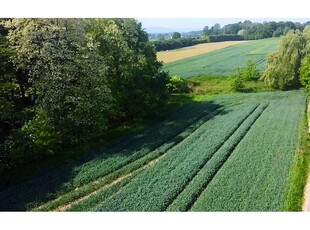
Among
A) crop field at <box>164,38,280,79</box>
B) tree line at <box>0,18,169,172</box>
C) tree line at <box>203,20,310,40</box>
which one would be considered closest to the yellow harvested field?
crop field at <box>164,38,280,79</box>

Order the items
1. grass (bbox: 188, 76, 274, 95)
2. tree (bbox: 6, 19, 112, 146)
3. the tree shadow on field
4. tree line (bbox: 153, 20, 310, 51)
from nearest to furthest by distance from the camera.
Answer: the tree shadow on field → tree (bbox: 6, 19, 112, 146) → tree line (bbox: 153, 20, 310, 51) → grass (bbox: 188, 76, 274, 95)

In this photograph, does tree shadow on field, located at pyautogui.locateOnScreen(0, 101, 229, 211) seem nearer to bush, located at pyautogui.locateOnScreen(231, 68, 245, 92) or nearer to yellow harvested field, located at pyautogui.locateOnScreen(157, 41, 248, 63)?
yellow harvested field, located at pyautogui.locateOnScreen(157, 41, 248, 63)

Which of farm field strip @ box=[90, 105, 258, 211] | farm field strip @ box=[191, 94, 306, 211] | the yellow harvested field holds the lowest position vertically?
farm field strip @ box=[191, 94, 306, 211]

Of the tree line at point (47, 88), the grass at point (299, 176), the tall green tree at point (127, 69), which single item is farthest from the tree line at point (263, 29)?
the tree line at point (47, 88)

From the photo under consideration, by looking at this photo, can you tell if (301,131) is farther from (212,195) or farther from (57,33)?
(57,33)

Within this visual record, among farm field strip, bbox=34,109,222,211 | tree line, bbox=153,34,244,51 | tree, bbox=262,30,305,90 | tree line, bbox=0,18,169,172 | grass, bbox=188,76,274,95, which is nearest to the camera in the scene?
farm field strip, bbox=34,109,222,211

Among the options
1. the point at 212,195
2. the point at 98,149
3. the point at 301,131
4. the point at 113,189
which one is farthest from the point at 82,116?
the point at 301,131
